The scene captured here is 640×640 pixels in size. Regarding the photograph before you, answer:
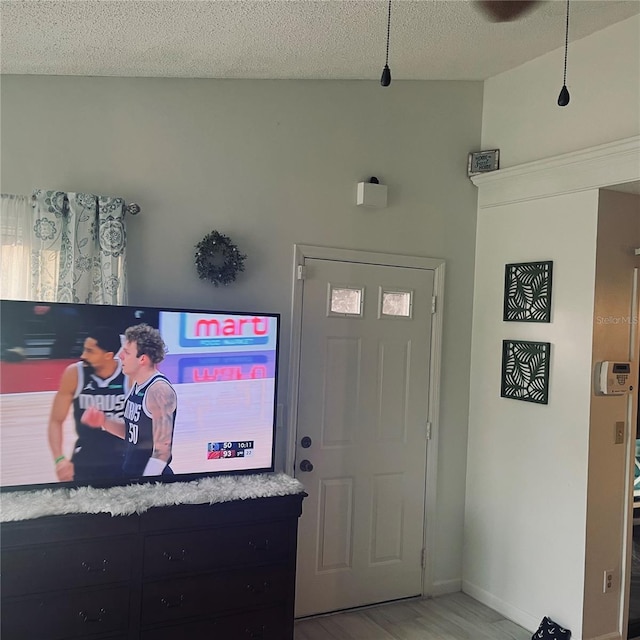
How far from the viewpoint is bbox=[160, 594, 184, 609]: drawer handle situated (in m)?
2.62

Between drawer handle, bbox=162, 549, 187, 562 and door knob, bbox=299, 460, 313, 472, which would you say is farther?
door knob, bbox=299, 460, 313, 472

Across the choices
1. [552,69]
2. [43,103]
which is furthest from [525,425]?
[43,103]

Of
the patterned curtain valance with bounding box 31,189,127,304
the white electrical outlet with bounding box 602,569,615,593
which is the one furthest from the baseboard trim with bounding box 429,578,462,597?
the patterned curtain valance with bounding box 31,189,127,304

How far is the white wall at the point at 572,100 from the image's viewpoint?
10.4 feet

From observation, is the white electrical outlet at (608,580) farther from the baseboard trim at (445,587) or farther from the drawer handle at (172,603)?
the drawer handle at (172,603)

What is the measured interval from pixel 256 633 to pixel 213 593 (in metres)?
0.29

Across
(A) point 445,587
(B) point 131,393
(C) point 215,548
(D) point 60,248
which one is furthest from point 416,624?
(D) point 60,248

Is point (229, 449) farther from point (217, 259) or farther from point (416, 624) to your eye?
point (416, 624)

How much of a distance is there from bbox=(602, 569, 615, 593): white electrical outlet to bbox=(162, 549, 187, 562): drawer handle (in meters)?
2.21

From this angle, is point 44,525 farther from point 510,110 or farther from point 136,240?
point 510,110

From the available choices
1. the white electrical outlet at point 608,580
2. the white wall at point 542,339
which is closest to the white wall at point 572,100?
the white wall at point 542,339

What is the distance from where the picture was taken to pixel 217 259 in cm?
318

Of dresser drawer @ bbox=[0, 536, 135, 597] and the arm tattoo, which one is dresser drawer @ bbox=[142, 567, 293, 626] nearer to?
dresser drawer @ bbox=[0, 536, 135, 597]

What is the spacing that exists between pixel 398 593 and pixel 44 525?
2263 millimetres
